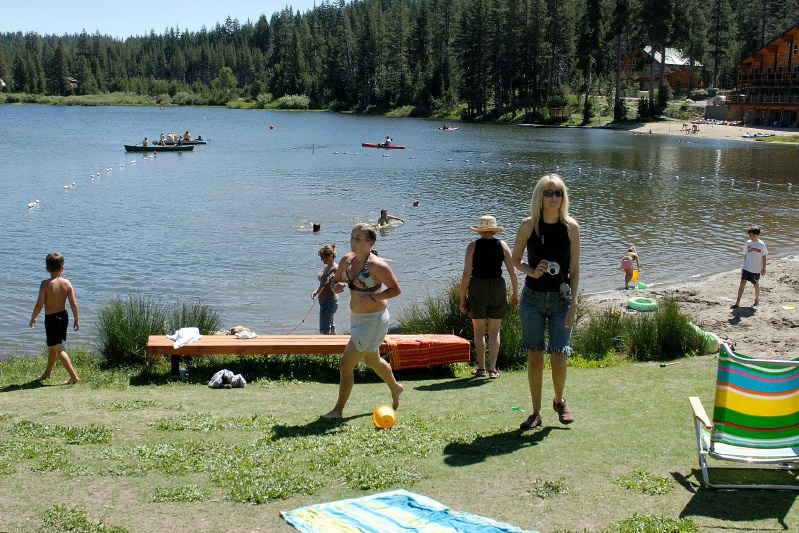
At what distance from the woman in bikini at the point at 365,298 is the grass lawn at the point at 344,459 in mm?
535

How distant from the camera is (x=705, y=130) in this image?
7319 cm

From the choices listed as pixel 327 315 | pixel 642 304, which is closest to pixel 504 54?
pixel 642 304

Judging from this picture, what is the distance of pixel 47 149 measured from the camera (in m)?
55.4

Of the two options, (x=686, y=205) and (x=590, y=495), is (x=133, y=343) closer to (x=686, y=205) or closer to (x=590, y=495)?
(x=590, y=495)

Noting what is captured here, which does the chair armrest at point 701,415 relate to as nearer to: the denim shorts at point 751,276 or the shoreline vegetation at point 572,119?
the denim shorts at point 751,276

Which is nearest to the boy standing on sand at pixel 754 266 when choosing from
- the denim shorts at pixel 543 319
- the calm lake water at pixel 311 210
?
the calm lake water at pixel 311 210

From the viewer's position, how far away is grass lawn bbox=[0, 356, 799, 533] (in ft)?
16.2

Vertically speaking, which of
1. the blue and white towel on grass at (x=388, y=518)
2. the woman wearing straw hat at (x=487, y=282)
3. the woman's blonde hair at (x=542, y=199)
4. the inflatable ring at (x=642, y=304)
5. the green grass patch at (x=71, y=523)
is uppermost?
the woman's blonde hair at (x=542, y=199)

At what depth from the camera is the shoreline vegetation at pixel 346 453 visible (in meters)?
4.94

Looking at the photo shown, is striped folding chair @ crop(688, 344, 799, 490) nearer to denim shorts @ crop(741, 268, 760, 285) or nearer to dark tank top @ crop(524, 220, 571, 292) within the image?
dark tank top @ crop(524, 220, 571, 292)

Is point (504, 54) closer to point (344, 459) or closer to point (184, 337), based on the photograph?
point (184, 337)

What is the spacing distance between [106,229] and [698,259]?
18355 mm

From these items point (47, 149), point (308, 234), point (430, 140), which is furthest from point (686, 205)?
point (47, 149)

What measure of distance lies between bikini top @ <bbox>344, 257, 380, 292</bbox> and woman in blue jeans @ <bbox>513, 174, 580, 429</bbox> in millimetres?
1202
